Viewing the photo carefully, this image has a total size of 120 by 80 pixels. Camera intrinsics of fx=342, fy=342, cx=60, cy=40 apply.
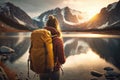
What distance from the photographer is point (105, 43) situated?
4.95 m

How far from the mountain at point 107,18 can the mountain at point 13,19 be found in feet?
2.92

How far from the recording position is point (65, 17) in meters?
5.10

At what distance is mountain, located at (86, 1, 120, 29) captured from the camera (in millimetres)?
4945

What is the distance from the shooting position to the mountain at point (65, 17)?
5.05 meters

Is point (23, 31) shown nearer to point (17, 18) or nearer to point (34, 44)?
point (17, 18)

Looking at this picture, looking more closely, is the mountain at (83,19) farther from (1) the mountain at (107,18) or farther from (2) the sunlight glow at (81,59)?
(2) the sunlight glow at (81,59)

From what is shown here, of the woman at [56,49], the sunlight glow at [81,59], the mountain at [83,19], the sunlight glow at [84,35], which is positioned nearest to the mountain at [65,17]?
the mountain at [83,19]

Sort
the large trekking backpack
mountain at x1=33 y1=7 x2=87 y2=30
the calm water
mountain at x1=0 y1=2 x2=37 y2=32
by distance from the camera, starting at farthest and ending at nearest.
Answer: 1. mountain at x1=0 y1=2 x2=37 y2=32
2. mountain at x1=33 y1=7 x2=87 y2=30
3. the calm water
4. the large trekking backpack

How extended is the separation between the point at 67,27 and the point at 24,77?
983 mm

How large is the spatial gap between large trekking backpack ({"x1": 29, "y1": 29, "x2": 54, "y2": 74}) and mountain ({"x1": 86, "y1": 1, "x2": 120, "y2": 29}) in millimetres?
958

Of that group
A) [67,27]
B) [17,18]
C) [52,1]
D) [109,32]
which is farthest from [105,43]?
[17,18]

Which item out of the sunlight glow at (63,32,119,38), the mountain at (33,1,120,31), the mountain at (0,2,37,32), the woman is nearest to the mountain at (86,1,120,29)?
the mountain at (33,1,120,31)

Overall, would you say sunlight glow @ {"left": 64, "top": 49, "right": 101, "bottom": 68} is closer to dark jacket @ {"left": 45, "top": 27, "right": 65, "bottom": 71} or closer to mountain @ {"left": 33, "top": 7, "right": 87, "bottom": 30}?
mountain @ {"left": 33, "top": 7, "right": 87, "bottom": 30}

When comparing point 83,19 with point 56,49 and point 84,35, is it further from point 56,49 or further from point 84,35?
point 56,49
